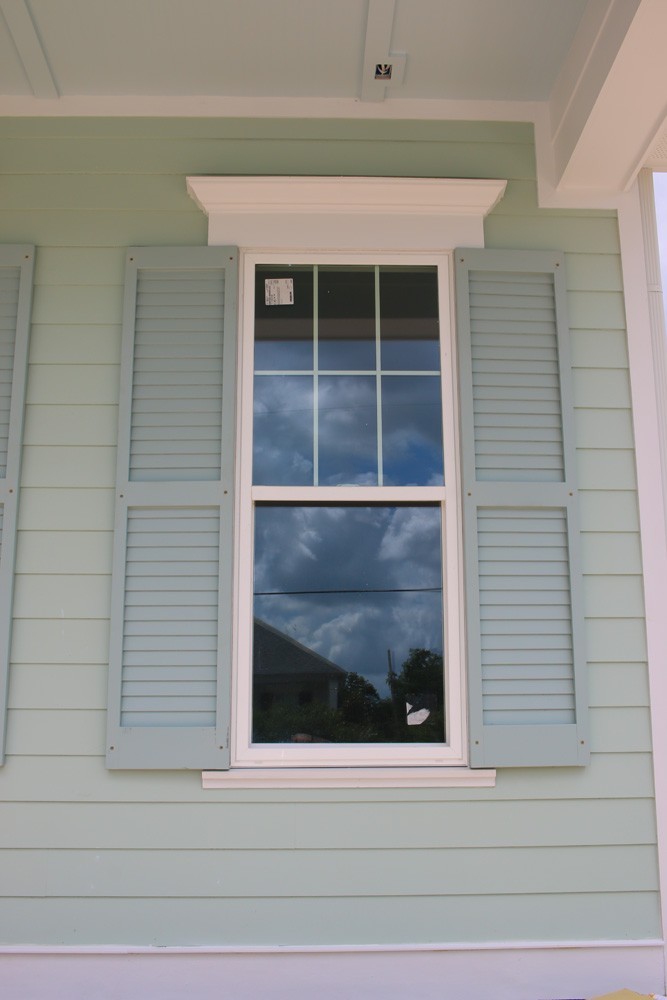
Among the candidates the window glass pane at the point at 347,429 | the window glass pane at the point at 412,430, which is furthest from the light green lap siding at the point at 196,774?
the window glass pane at the point at 347,429

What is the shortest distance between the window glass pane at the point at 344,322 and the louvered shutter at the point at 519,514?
12.6 inches

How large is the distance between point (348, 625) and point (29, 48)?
216 centimetres

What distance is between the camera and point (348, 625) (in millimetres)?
2701

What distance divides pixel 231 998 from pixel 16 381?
2.07 metres

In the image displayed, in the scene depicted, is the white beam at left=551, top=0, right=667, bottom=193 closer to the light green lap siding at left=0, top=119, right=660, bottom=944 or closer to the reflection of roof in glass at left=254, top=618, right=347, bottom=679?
the light green lap siding at left=0, top=119, right=660, bottom=944

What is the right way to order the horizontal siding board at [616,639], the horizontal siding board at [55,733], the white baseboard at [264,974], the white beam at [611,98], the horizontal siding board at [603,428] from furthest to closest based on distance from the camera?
the horizontal siding board at [603,428]
the horizontal siding board at [616,639]
the horizontal siding board at [55,733]
the white baseboard at [264,974]
the white beam at [611,98]

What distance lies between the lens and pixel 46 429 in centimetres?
275

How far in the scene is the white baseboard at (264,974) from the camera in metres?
2.48

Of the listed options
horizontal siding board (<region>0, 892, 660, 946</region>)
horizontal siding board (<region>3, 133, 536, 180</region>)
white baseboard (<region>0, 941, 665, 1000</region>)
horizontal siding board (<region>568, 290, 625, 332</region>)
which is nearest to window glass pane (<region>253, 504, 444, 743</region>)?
horizontal siding board (<region>0, 892, 660, 946</region>)


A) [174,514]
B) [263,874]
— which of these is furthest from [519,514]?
[263,874]

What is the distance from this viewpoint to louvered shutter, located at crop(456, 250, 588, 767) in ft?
8.55

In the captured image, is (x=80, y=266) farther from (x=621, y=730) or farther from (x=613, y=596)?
(x=621, y=730)

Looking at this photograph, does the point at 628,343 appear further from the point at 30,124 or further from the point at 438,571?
the point at 30,124

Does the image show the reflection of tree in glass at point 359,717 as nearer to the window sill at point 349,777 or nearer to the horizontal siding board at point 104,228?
the window sill at point 349,777
